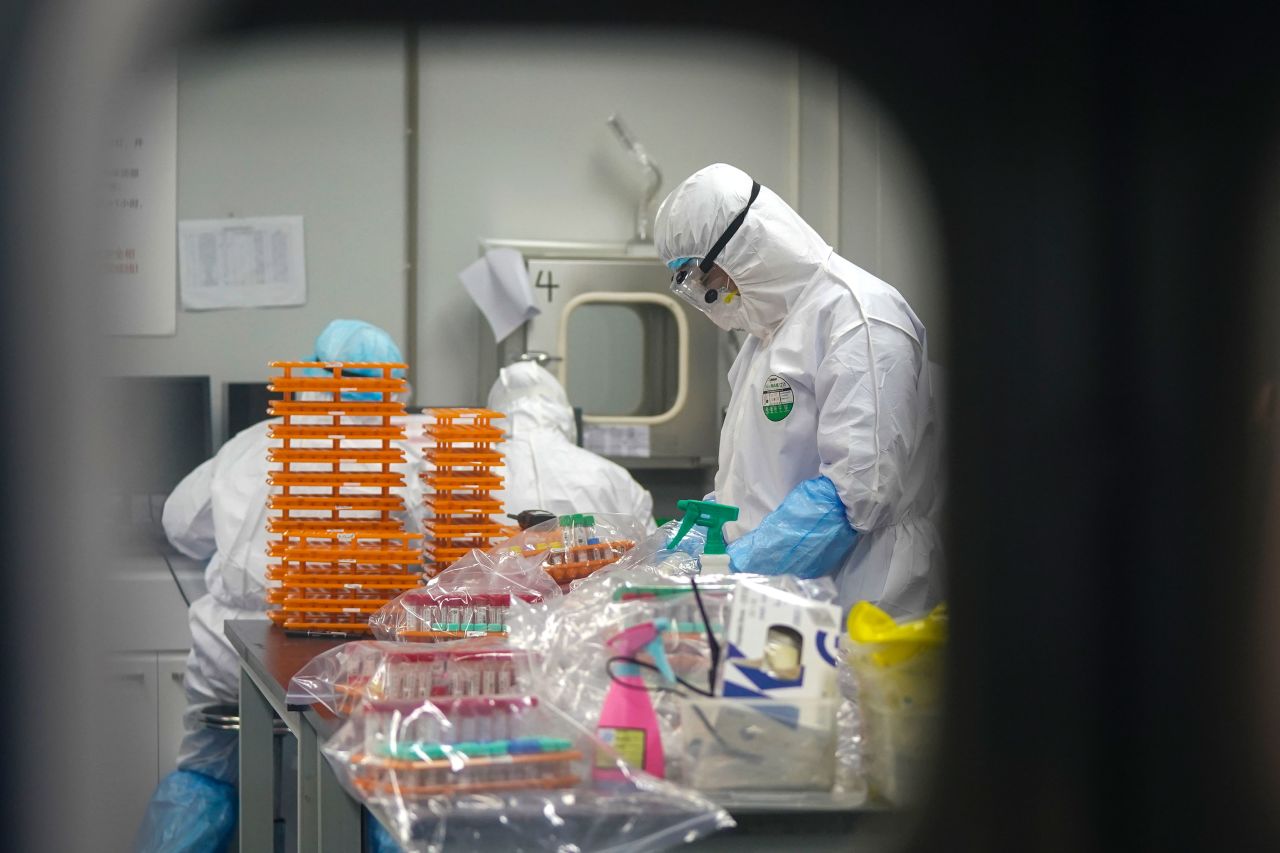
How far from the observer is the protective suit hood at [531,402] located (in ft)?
9.34

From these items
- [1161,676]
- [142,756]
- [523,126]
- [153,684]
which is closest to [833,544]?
[1161,676]

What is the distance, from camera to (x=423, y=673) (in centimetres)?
114

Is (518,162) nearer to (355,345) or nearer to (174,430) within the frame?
(355,345)

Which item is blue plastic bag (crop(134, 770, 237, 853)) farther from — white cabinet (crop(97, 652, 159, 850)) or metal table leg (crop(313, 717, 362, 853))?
white cabinet (crop(97, 652, 159, 850))

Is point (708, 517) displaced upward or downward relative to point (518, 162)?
downward

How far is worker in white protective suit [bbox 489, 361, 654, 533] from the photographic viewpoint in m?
2.69

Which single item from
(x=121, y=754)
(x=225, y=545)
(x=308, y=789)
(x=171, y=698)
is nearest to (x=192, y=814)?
(x=171, y=698)

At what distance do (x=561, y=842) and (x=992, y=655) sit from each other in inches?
13.7

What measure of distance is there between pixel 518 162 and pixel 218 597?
1.51 metres

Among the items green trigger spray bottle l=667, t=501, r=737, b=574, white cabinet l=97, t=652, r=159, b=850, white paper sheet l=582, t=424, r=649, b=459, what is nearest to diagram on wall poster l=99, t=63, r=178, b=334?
white cabinet l=97, t=652, r=159, b=850

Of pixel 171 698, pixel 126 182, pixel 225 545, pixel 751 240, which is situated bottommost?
pixel 171 698

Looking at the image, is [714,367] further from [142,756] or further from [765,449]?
[142,756]

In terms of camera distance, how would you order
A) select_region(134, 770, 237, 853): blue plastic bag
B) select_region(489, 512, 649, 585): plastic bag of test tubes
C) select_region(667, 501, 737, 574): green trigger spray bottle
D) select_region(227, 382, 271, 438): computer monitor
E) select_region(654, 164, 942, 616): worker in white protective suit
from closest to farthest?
select_region(667, 501, 737, 574): green trigger spray bottle
select_region(489, 512, 649, 585): plastic bag of test tubes
select_region(654, 164, 942, 616): worker in white protective suit
select_region(134, 770, 237, 853): blue plastic bag
select_region(227, 382, 271, 438): computer monitor

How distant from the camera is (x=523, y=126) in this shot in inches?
140
